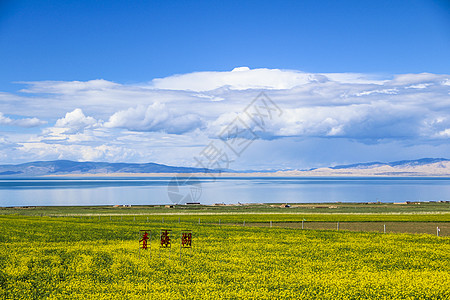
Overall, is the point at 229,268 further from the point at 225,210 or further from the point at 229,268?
the point at 225,210

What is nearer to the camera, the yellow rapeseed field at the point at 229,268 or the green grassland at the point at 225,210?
the yellow rapeseed field at the point at 229,268

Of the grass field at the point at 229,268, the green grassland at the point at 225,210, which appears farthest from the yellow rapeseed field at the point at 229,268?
the green grassland at the point at 225,210

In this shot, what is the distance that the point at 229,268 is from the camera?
2781 cm

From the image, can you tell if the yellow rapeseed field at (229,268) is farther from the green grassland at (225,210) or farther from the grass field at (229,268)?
the green grassland at (225,210)

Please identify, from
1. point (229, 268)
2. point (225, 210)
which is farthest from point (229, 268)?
point (225, 210)

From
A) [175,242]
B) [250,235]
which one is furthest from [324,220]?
[175,242]

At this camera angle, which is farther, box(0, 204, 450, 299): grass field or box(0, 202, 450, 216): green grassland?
box(0, 202, 450, 216): green grassland

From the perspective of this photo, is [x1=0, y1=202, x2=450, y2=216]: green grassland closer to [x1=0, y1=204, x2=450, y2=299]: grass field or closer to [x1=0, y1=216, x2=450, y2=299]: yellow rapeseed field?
[x1=0, y1=204, x2=450, y2=299]: grass field

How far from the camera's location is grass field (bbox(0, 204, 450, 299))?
72.0ft

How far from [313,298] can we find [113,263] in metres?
14.8

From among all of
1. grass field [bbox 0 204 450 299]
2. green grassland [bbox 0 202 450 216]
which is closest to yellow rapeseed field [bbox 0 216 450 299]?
grass field [bbox 0 204 450 299]

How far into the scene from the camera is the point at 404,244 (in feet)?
132

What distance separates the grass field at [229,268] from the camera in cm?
2195

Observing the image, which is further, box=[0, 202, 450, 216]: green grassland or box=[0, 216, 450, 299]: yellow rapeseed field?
box=[0, 202, 450, 216]: green grassland
